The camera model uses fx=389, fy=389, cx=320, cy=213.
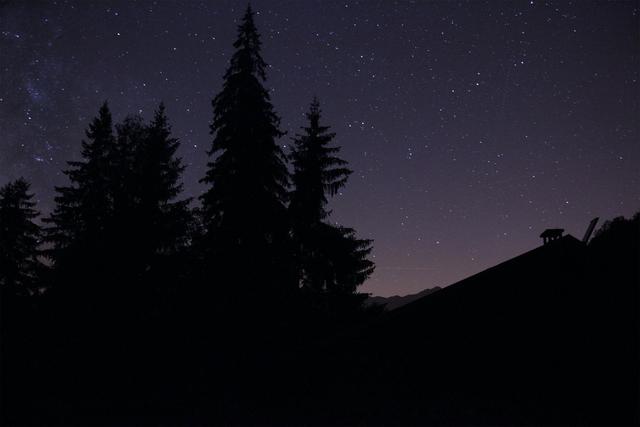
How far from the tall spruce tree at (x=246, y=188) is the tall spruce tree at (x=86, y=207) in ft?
23.4

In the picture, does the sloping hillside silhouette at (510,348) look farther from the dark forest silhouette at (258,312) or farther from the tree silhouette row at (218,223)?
the tree silhouette row at (218,223)

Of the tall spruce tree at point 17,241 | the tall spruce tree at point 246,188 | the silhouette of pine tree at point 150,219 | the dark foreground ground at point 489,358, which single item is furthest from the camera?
the tall spruce tree at point 17,241

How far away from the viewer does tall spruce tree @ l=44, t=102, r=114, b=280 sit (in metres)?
18.8

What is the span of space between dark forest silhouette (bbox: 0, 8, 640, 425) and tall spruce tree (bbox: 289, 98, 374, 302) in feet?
0.31

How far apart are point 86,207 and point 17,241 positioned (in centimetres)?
1050

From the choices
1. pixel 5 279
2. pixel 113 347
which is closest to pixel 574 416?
pixel 113 347

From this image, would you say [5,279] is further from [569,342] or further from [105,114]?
[569,342]

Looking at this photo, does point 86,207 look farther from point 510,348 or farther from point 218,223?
point 510,348

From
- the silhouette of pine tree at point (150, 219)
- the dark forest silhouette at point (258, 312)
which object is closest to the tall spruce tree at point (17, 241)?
the dark forest silhouette at point (258, 312)

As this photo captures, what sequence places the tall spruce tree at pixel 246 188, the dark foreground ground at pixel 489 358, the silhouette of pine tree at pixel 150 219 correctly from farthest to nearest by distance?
1. the silhouette of pine tree at pixel 150 219
2. the tall spruce tree at pixel 246 188
3. the dark foreground ground at pixel 489 358

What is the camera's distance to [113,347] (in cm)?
1702

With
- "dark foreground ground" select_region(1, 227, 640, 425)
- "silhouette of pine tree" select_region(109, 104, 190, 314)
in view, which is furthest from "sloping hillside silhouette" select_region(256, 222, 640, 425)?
"silhouette of pine tree" select_region(109, 104, 190, 314)

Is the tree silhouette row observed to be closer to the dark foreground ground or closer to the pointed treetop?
the pointed treetop

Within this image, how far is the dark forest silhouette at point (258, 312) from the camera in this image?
31.6 feet
